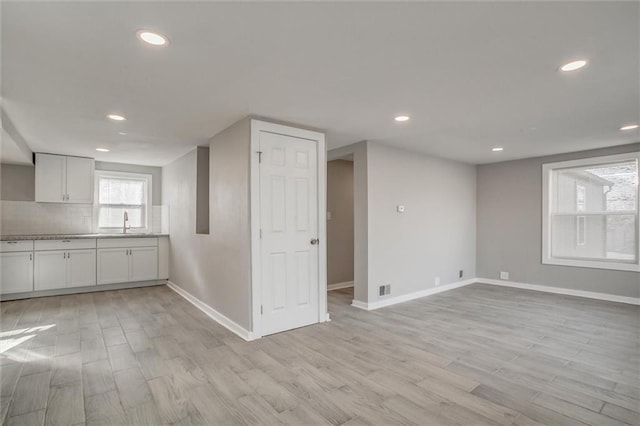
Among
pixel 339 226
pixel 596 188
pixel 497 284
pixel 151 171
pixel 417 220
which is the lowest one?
pixel 497 284

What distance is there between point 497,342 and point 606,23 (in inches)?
110

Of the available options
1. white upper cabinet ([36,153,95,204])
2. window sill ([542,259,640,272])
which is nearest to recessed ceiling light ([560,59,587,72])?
window sill ([542,259,640,272])

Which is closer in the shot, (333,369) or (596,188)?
(333,369)

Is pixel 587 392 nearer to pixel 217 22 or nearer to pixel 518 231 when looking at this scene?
pixel 217 22

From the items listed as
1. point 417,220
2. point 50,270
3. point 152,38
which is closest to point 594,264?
point 417,220

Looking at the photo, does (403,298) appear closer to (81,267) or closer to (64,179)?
(81,267)

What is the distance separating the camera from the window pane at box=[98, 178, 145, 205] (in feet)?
20.3

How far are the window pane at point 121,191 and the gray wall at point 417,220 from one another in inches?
191

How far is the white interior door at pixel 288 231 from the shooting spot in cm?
349

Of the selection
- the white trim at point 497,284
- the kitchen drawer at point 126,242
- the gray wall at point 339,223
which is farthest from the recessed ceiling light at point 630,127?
the kitchen drawer at point 126,242

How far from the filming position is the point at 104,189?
6184mm

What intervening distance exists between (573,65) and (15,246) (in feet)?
23.5

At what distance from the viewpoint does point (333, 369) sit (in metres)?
2.67

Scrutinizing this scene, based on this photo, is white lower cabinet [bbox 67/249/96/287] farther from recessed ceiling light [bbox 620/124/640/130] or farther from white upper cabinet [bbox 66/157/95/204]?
recessed ceiling light [bbox 620/124/640/130]
